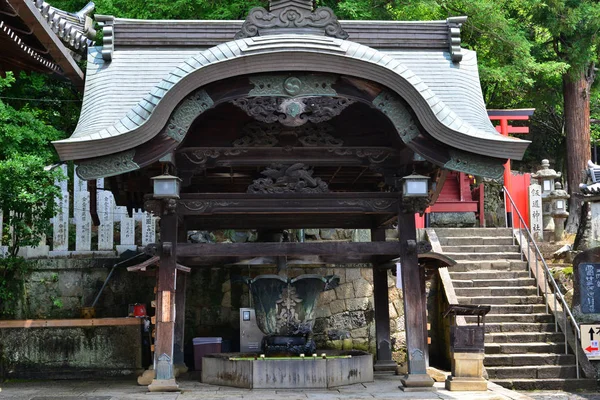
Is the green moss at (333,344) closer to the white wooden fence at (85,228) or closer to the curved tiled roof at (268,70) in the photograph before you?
the white wooden fence at (85,228)

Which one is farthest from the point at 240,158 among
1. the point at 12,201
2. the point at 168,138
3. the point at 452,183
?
the point at 452,183

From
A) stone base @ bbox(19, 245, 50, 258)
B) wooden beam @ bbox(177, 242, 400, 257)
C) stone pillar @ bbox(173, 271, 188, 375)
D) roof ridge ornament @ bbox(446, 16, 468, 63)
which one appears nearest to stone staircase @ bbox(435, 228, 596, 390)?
wooden beam @ bbox(177, 242, 400, 257)

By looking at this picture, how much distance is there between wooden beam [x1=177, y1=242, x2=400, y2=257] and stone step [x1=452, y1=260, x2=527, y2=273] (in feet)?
18.5

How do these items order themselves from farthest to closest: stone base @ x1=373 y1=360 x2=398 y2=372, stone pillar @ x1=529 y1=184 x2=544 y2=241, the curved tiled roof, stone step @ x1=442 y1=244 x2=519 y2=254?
stone pillar @ x1=529 y1=184 x2=544 y2=241
stone step @ x1=442 y1=244 x2=519 y2=254
stone base @ x1=373 y1=360 x2=398 y2=372
the curved tiled roof

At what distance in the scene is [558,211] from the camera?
18656mm

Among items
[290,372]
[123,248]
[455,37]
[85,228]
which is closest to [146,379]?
[290,372]

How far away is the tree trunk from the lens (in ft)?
72.7

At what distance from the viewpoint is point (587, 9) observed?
20.2 metres

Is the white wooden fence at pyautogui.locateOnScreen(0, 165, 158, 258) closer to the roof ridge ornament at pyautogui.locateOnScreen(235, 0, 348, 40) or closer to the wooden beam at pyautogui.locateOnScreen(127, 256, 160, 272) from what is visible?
the wooden beam at pyautogui.locateOnScreen(127, 256, 160, 272)

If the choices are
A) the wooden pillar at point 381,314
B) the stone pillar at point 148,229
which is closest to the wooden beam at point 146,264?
the wooden pillar at point 381,314

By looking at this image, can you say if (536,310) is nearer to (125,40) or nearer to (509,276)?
(509,276)

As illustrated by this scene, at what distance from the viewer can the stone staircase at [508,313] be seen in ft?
43.9

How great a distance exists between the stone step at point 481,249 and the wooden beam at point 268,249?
20.4ft

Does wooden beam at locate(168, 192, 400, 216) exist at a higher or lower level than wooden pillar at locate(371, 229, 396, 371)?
higher
